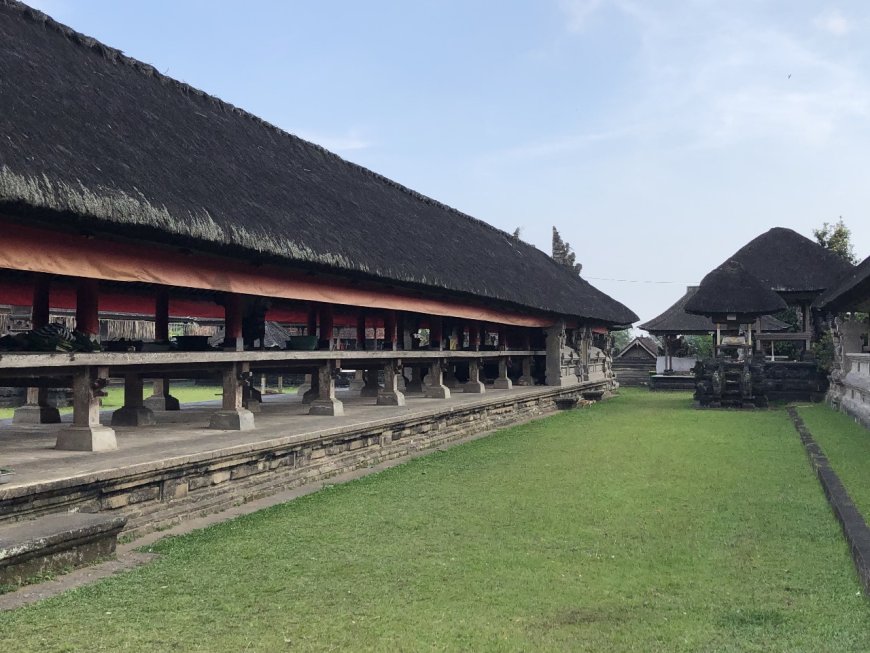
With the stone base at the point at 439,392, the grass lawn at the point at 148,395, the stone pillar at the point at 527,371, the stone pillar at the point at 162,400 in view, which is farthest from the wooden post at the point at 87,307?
the stone pillar at the point at 527,371

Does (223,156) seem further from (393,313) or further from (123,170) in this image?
(393,313)

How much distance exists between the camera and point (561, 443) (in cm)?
1377

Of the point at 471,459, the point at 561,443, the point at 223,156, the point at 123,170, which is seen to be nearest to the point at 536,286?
the point at 561,443

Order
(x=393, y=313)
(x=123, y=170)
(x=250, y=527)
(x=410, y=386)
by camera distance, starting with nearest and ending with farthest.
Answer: (x=250, y=527), (x=123, y=170), (x=393, y=313), (x=410, y=386)

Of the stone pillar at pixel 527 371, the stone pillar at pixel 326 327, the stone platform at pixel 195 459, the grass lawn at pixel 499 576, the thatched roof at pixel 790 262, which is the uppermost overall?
the thatched roof at pixel 790 262

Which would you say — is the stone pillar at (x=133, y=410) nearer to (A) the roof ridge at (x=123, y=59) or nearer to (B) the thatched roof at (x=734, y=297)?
(A) the roof ridge at (x=123, y=59)

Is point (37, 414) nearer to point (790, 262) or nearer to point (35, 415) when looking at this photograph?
point (35, 415)

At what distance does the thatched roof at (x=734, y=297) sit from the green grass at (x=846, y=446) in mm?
A: 3254

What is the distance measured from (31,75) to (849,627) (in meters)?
8.51

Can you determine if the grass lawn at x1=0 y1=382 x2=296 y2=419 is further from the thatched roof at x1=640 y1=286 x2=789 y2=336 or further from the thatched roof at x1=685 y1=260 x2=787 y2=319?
the thatched roof at x1=640 y1=286 x2=789 y2=336

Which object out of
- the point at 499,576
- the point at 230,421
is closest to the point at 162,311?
the point at 230,421

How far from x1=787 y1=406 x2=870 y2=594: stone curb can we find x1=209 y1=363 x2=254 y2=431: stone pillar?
271 inches

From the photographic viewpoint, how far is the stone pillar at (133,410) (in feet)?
35.5

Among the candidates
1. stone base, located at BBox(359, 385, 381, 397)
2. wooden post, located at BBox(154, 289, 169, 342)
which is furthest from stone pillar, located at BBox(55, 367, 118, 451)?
stone base, located at BBox(359, 385, 381, 397)
